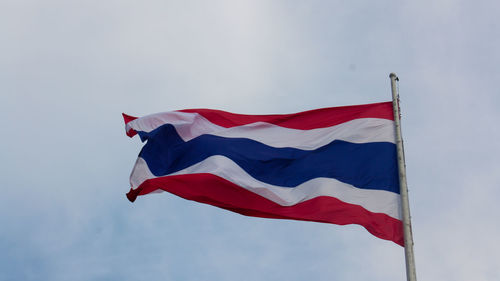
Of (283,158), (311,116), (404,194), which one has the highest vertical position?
(311,116)

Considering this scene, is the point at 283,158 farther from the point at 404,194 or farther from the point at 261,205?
the point at 404,194

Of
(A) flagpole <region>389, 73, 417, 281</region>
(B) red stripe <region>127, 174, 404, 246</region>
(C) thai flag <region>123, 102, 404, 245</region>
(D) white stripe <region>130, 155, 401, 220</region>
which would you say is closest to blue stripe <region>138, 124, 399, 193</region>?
(C) thai flag <region>123, 102, 404, 245</region>

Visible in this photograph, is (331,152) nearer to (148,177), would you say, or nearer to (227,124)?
(227,124)

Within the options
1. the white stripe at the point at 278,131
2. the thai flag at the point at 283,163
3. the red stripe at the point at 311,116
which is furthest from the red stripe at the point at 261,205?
the red stripe at the point at 311,116

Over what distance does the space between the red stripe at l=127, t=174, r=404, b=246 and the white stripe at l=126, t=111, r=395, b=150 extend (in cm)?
157

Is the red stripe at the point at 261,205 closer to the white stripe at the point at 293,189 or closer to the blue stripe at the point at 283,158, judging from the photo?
the white stripe at the point at 293,189

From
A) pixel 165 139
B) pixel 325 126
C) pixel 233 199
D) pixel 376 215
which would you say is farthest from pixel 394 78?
pixel 165 139

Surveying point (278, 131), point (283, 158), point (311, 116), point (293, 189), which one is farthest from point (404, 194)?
point (278, 131)

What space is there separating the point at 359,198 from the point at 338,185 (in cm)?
56

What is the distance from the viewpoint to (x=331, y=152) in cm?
1385

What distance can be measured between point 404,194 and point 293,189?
2.49 metres

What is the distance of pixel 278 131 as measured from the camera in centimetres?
1509

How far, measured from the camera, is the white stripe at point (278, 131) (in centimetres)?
1377

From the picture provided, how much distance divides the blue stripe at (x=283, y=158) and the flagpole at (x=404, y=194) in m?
0.45
